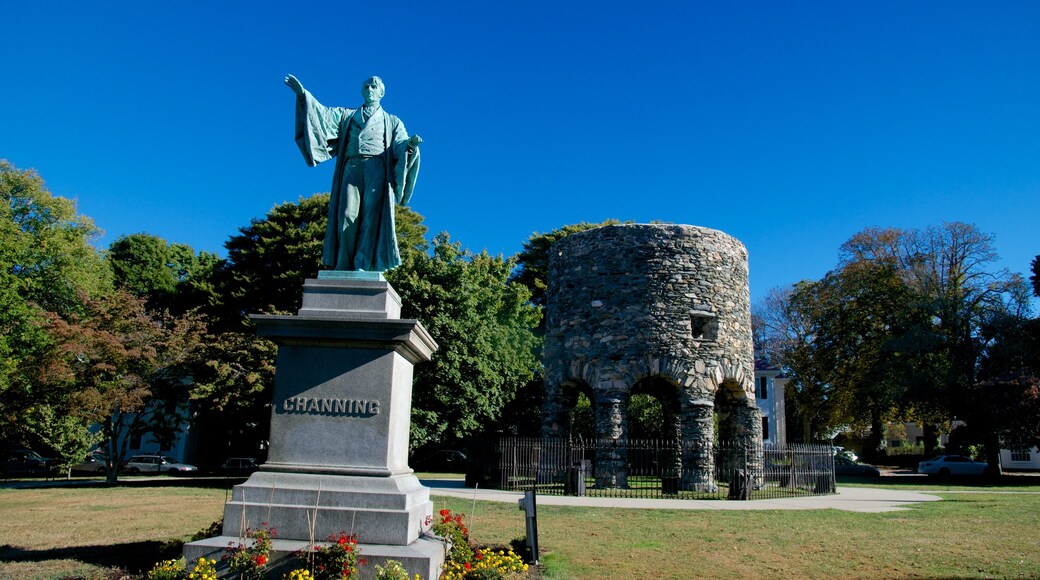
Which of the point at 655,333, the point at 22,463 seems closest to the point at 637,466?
the point at 655,333

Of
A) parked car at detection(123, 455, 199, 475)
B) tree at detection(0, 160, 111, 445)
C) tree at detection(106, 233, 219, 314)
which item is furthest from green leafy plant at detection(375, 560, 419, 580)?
tree at detection(106, 233, 219, 314)

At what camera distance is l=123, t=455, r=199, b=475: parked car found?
34062 mm

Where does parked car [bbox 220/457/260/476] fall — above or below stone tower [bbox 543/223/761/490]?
below

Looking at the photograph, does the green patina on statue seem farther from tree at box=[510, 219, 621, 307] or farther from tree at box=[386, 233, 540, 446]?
tree at box=[510, 219, 621, 307]

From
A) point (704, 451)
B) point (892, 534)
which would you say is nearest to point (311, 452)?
point (892, 534)

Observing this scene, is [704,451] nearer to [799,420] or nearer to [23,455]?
[799,420]

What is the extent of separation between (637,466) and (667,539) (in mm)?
9108

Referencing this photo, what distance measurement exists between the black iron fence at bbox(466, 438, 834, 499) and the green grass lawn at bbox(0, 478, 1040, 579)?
4.74 m

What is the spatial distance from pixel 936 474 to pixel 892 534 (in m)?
29.2

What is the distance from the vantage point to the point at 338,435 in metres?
6.62

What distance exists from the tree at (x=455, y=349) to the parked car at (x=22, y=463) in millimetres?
20499

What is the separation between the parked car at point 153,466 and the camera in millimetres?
34062

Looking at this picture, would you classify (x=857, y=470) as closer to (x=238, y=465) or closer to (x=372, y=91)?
(x=238, y=465)

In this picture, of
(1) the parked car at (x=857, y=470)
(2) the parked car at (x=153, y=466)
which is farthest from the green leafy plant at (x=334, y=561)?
(1) the parked car at (x=857, y=470)
